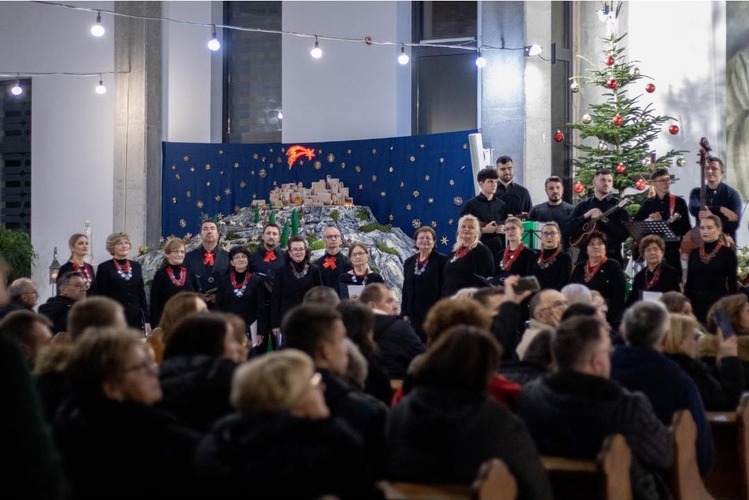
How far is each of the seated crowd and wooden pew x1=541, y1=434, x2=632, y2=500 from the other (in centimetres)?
12

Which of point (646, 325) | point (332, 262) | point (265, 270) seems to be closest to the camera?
point (646, 325)

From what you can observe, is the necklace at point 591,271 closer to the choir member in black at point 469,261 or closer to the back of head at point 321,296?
the choir member in black at point 469,261

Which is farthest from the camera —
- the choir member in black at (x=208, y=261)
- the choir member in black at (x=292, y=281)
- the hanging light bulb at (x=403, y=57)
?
the hanging light bulb at (x=403, y=57)

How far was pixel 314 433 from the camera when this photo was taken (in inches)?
119

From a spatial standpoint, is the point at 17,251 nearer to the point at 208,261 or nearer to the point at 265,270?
the point at 208,261

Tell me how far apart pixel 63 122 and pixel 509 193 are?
29.4 feet

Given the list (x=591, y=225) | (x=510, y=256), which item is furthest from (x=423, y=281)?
(x=591, y=225)

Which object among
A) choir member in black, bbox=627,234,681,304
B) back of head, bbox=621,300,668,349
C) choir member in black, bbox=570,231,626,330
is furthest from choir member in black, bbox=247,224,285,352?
back of head, bbox=621,300,668,349

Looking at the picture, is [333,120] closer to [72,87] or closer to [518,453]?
[72,87]

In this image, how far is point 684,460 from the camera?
4.34 metres

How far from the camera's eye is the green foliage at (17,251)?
599 inches

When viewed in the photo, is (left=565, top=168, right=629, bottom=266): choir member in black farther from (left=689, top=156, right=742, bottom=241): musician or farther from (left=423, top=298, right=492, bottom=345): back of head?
(left=423, top=298, right=492, bottom=345): back of head

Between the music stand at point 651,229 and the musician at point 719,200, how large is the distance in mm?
556

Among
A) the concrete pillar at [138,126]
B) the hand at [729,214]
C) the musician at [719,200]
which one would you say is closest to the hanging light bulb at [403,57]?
the concrete pillar at [138,126]
